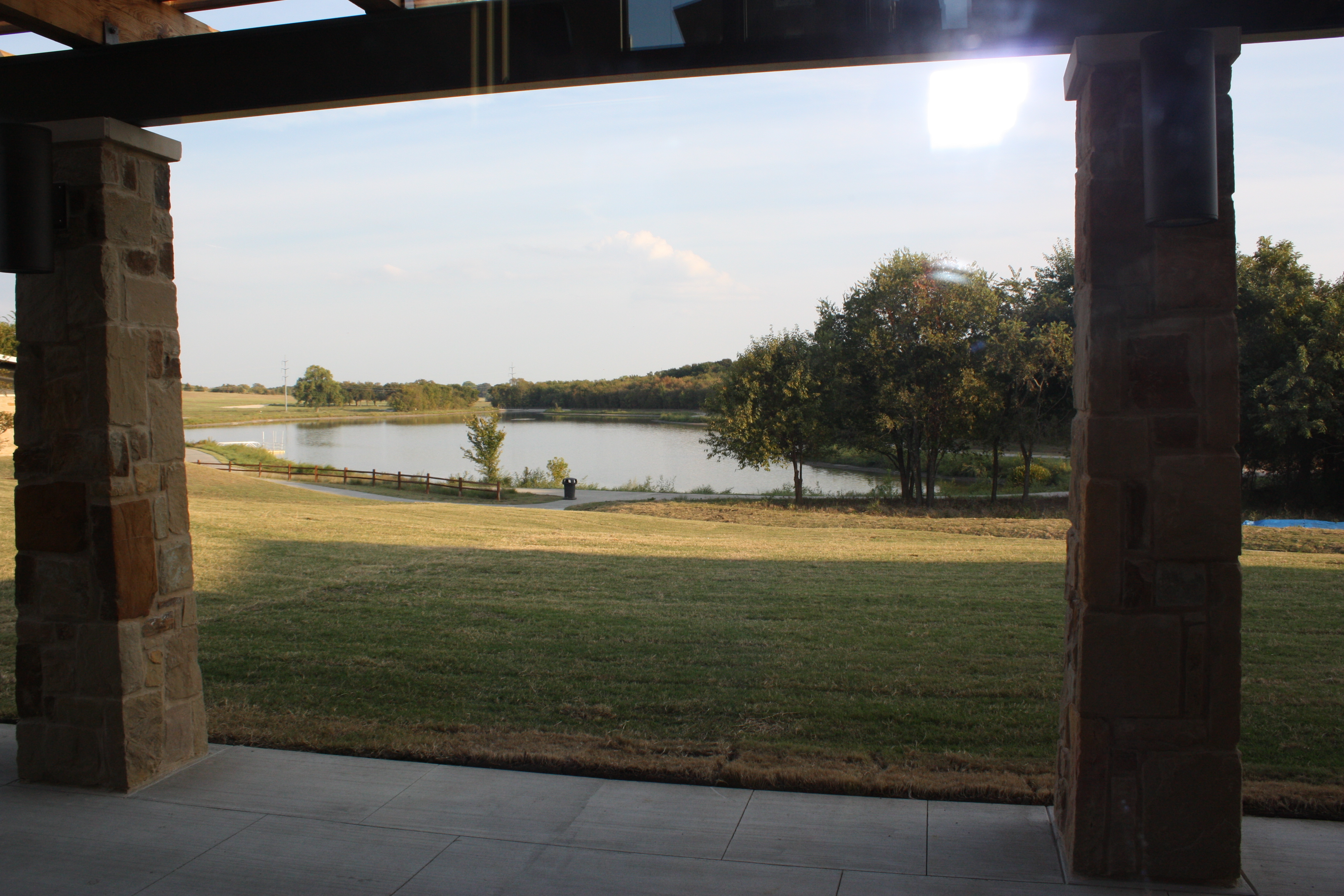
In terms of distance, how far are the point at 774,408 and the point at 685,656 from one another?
20.6 m

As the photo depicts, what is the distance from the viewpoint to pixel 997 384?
23.1 m

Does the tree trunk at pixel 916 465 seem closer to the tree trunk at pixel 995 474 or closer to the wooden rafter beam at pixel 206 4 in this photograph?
the tree trunk at pixel 995 474

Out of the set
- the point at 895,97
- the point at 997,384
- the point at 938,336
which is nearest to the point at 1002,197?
the point at 938,336

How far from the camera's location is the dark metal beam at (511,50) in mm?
2371

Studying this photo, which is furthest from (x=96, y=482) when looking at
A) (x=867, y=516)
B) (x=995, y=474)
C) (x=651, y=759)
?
(x=995, y=474)

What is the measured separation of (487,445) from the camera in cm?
2847

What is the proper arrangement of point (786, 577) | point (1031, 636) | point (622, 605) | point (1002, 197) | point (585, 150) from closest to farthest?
1. point (1031, 636)
2. point (622, 605)
3. point (786, 577)
4. point (1002, 197)
5. point (585, 150)

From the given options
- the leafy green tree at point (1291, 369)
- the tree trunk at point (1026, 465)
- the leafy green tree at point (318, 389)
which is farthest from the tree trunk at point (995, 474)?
the leafy green tree at point (318, 389)

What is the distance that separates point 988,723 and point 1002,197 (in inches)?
625

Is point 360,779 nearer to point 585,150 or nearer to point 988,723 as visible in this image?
point 988,723

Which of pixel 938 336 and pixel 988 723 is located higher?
pixel 938 336

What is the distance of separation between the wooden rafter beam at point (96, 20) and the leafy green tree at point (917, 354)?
67.3ft

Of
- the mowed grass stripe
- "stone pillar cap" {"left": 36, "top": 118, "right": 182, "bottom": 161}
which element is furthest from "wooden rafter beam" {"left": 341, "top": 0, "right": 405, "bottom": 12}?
the mowed grass stripe

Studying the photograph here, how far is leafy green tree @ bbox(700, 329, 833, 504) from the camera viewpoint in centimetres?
2483
